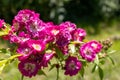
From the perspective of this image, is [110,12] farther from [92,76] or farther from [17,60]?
[17,60]

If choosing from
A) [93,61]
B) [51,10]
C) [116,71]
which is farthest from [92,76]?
[51,10]

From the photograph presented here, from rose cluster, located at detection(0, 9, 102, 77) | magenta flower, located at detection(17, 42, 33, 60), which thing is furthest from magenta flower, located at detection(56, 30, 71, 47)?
magenta flower, located at detection(17, 42, 33, 60)

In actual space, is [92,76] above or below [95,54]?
above

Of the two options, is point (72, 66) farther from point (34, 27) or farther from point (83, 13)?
point (83, 13)

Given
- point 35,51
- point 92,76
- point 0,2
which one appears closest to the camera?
point 35,51

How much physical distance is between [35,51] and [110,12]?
687cm

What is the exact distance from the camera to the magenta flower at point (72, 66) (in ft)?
11.5

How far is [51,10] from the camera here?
9.45 meters

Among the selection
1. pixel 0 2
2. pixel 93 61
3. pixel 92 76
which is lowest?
pixel 93 61

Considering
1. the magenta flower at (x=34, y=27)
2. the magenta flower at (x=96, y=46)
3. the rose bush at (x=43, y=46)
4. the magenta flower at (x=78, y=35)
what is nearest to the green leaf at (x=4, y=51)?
the rose bush at (x=43, y=46)

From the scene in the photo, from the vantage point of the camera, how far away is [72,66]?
3537 millimetres

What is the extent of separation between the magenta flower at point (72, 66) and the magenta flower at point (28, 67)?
0.81 feet

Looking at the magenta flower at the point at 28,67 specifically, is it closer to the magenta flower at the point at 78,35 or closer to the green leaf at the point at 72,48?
the green leaf at the point at 72,48

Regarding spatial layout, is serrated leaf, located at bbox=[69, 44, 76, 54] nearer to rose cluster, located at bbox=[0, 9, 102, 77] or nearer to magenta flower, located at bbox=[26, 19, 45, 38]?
rose cluster, located at bbox=[0, 9, 102, 77]
